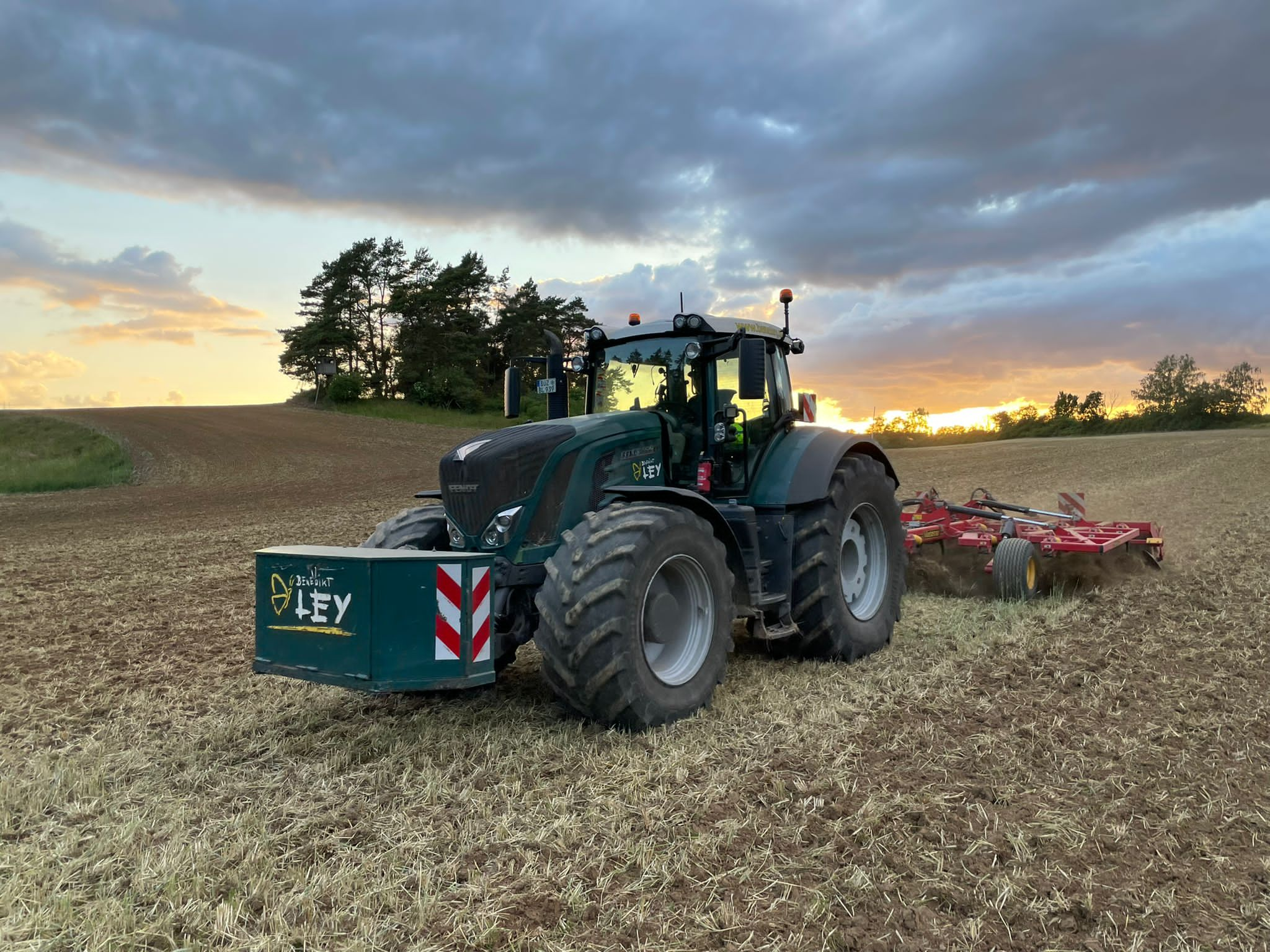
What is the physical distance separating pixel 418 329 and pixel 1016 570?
161 ft

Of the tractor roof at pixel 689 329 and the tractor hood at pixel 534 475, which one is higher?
the tractor roof at pixel 689 329

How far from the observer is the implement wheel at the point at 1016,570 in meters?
8.04

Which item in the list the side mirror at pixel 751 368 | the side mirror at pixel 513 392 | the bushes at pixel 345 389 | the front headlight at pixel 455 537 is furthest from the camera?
the bushes at pixel 345 389

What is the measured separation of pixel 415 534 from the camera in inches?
219

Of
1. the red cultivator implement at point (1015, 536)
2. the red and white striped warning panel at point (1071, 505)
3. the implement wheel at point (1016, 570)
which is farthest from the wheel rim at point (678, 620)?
the red and white striped warning panel at point (1071, 505)

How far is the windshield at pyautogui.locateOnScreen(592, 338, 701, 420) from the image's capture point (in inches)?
247

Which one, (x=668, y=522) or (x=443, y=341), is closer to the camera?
(x=668, y=522)

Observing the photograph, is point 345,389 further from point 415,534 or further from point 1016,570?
point 415,534

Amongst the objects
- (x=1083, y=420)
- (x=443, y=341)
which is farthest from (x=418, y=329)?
(x=1083, y=420)

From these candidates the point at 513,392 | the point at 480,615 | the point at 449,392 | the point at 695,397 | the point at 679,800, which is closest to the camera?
the point at 679,800

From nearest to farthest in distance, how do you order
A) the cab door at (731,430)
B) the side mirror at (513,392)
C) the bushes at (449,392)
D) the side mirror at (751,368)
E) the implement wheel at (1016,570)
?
the side mirror at (751,368) → the cab door at (731,430) → the side mirror at (513,392) → the implement wheel at (1016,570) → the bushes at (449,392)

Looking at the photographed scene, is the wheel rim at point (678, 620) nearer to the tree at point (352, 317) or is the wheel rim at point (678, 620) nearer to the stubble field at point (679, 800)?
the stubble field at point (679, 800)

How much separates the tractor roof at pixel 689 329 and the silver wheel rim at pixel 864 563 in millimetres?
1562

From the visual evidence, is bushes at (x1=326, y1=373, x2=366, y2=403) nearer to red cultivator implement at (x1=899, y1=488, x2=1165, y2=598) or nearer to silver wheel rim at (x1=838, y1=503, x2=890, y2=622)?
red cultivator implement at (x1=899, y1=488, x2=1165, y2=598)
